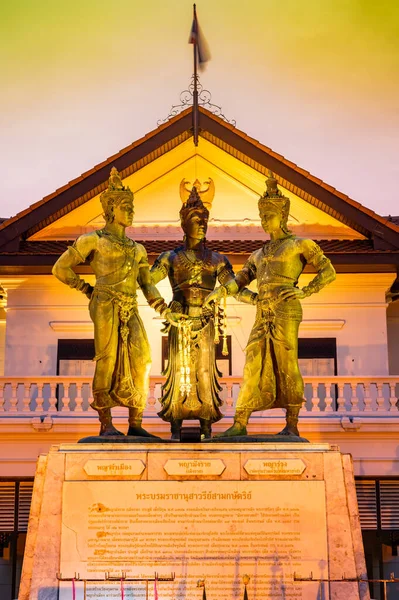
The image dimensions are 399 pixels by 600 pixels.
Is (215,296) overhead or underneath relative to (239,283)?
underneath

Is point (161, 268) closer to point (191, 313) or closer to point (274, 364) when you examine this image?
point (191, 313)

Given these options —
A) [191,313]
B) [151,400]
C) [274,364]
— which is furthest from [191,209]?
[151,400]

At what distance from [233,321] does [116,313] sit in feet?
36.5

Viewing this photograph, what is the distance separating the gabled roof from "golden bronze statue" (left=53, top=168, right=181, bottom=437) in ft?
35.5

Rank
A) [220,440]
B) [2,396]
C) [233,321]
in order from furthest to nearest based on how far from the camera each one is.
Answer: [233,321] → [2,396] → [220,440]

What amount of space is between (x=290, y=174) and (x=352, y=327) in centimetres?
349

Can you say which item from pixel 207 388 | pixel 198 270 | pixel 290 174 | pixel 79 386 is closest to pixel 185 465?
pixel 207 388

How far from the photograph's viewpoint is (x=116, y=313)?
1102 cm

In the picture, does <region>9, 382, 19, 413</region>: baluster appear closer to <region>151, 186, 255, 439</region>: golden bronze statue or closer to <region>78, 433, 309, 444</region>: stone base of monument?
<region>151, 186, 255, 439</region>: golden bronze statue

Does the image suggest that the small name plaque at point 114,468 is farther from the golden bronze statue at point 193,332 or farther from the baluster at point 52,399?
the baluster at point 52,399

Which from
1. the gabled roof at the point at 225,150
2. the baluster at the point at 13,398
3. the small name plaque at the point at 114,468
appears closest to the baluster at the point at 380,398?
the gabled roof at the point at 225,150

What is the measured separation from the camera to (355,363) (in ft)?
71.2

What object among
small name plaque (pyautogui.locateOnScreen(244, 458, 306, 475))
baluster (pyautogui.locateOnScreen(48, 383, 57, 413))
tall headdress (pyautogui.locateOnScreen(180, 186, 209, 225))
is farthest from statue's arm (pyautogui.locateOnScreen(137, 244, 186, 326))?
baluster (pyautogui.locateOnScreen(48, 383, 57, 413))

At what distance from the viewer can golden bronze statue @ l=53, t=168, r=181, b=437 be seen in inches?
432
